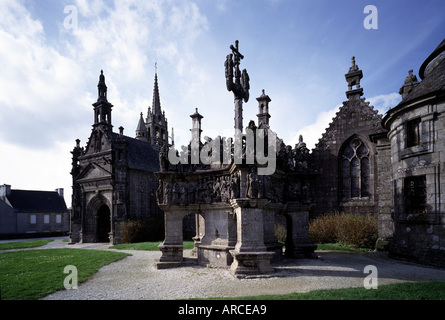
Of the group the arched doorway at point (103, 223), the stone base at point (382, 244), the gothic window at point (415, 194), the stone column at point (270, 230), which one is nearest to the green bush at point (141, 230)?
the arched doorway at point (103, 223)

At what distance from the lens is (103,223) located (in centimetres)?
2592

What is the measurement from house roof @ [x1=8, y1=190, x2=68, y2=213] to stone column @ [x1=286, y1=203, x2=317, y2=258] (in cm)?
3867

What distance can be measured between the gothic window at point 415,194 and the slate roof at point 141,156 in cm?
1955

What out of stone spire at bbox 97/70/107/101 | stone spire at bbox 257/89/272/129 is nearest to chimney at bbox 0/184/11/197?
stone spire at bbox 97/70/107/101

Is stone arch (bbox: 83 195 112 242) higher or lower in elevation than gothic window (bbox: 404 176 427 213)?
lower

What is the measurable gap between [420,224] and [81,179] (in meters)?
24.9

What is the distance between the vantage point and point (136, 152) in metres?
27.6

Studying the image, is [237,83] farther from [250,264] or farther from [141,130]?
[141,130]

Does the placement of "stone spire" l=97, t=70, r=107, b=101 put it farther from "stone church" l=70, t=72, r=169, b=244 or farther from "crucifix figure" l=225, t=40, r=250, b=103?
"crucifix figure" l=225, t=40, r=250, b=103

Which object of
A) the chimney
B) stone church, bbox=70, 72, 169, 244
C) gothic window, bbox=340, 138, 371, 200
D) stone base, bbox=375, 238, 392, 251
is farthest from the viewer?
the chimney

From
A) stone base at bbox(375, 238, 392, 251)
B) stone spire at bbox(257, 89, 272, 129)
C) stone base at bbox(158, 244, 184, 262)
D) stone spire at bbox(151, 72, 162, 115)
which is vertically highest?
stone spire at bbox(151, 72, 162, 115)

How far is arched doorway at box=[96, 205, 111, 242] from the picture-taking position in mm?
25469
